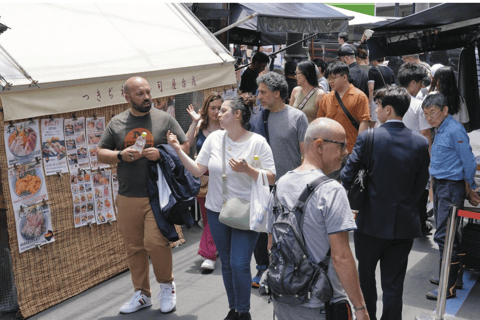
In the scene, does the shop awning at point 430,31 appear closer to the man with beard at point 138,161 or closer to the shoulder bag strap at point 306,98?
the shoulder bag strap at point 306,98

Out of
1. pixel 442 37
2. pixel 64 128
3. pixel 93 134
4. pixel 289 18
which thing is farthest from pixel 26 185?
pixel 289 18

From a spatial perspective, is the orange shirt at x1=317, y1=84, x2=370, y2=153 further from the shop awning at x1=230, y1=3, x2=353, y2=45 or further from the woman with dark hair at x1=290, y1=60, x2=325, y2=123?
the shop awning at x1=230, y1=3, x2=353, y2=45

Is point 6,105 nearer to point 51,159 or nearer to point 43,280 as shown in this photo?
point 51,159

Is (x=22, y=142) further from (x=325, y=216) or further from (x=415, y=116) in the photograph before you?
(x=415, y=116)

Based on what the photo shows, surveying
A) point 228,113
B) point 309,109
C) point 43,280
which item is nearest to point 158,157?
point 228,113

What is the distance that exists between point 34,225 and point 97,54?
1.84 meters

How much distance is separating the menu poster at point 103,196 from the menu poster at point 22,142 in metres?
0.82

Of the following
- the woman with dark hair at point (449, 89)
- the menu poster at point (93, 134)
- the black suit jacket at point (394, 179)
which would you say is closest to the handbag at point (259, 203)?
the black suit jacket at point (394, 179)

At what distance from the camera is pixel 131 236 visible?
4867 millimetres

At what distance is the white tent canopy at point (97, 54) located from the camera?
4895 millimetres

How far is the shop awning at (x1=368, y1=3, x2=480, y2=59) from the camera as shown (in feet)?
18.4

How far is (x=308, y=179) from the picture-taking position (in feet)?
9.48

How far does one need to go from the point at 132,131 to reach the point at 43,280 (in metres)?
1.61

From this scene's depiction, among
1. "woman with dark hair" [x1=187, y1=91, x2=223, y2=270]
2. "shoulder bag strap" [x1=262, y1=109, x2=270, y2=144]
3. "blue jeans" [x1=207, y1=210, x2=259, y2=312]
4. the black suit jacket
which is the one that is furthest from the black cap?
"blue jeans" [x1=207, y1=210, x2=259, y2=312]
